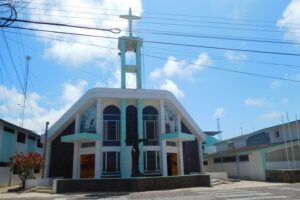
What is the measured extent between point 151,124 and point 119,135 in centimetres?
326

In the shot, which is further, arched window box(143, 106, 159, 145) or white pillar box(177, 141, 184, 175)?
white pillar box(177, 141, 184, 175)

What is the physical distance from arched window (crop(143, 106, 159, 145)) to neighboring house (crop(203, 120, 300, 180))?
936 cm

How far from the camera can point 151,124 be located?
2806 cm

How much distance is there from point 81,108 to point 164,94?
25.8ft

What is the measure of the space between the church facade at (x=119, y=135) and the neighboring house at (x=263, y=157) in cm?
514

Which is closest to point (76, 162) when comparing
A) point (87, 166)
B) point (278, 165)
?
point (87, 166)

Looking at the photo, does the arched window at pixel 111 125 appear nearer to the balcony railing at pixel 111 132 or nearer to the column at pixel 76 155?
the balcony railing at pixel 111 132

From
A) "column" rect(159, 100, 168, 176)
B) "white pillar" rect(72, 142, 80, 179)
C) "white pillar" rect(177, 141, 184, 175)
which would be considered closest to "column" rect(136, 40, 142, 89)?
"column" rect(159, 100, 168, 176)

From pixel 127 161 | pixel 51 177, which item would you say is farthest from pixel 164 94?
pixel 51 177

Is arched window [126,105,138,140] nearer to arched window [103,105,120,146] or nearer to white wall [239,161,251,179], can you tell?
arched window [103,105,120,146]

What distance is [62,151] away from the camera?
92.2ft

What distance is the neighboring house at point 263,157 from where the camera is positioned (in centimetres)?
2755

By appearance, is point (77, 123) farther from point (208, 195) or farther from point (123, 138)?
point (208, 195)

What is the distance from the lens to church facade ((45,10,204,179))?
2605cm
